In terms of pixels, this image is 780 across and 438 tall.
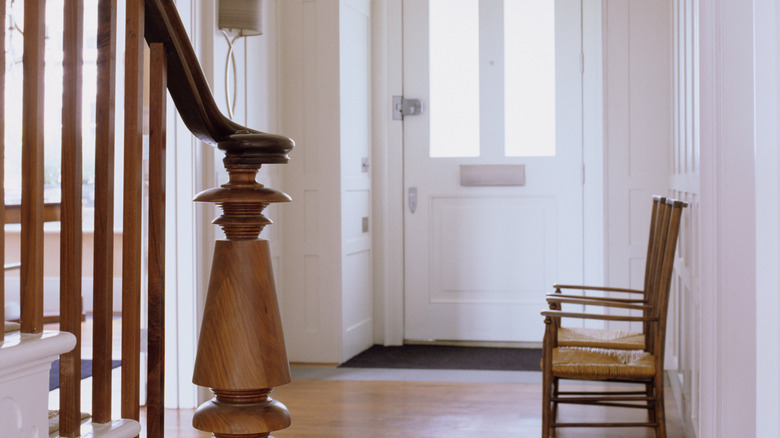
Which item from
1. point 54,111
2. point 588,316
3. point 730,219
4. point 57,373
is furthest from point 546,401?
point 54,111

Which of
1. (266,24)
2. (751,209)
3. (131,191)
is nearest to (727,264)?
(751,209)

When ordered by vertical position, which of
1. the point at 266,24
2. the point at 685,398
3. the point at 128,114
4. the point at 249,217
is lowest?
the point at 685,398

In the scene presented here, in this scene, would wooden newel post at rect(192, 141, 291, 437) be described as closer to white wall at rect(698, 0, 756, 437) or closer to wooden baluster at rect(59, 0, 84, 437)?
wooden baluster at rect(59, 0, 84, 437)

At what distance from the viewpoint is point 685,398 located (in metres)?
3.16

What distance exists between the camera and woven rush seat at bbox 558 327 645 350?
9.53 feet

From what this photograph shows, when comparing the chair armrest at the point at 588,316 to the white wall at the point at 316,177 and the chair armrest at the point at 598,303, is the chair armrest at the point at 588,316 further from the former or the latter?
the white wall at the point at 316,177

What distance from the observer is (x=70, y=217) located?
1001mm

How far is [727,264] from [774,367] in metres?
0.45

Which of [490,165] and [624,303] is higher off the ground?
[490,165]

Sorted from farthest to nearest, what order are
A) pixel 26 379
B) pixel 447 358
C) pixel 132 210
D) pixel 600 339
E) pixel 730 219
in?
pixel 447 358 < pixel 600 339 < pixel 730 219 < pixel 132 210 < pixel 26 379

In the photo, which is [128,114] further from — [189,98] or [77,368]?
[77,368]

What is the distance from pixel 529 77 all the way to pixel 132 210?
3962 mm

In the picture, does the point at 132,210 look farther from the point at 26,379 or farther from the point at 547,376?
the point at 547,376

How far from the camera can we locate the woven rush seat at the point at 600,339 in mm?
2906
